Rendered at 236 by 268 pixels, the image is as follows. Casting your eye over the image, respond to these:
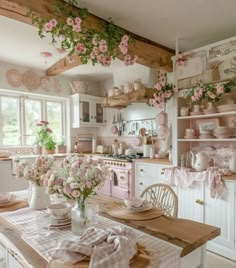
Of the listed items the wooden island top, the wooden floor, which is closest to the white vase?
the wooden island top

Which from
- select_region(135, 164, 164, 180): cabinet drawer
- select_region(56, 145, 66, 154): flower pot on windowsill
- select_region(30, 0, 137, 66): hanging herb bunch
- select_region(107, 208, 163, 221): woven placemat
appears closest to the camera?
select_region(107, 208, 163, 221): woven placemat

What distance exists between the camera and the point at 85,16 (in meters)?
2.14

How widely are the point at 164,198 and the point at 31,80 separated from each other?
11.0 ft

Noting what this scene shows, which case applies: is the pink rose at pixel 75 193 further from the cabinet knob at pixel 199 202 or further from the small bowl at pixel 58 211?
the cabinet knob at pixel 199 202

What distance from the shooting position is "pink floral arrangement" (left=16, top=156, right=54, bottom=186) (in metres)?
1.61

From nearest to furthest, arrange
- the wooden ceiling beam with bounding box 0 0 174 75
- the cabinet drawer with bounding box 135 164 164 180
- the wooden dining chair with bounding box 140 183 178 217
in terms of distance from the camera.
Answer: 1. the wooden dining chair with bounding box 140 183 178 217
2. the wooden ceiling beam with bounding box 0 0 174 75
3. the cabinet drawer with bounding box 135 164 164 180

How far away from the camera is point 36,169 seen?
5.32 ft

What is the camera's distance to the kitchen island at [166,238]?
1050 mm

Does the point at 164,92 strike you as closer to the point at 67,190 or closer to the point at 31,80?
the point at 67,190

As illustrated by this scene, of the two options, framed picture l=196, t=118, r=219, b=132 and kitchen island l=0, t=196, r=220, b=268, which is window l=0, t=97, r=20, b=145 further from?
framed picture l=196, t=118, r=219, b=132

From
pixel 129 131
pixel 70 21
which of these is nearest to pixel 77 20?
pixel 70 21

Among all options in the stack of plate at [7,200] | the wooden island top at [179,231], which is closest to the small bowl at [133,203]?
the wooden island top at [179,231]

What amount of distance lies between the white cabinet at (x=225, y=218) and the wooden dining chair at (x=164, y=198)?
842 millimetres

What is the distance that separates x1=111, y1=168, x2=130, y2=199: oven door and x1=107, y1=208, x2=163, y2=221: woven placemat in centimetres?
199
